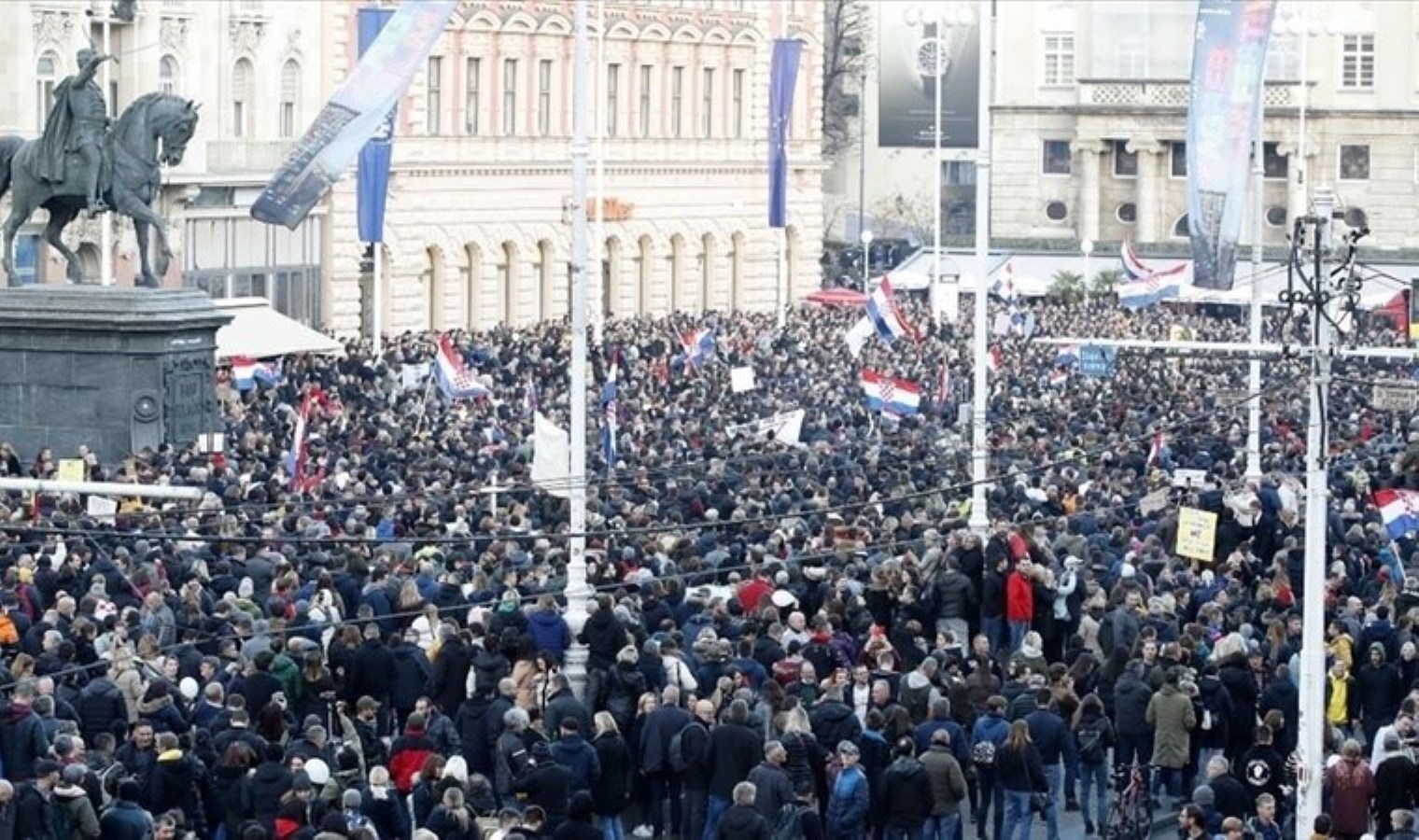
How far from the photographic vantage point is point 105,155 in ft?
156

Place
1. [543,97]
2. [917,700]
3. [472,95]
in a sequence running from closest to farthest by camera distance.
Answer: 1. [917,700]
2. [472,95]
3. [543,97]

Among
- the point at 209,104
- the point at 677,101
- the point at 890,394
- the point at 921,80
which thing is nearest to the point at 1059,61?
the point at 921,80

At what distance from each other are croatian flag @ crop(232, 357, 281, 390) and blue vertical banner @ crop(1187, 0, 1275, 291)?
13104 mm

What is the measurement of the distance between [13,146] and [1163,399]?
646 inches

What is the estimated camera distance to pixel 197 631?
102 feet

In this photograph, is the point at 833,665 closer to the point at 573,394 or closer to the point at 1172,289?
the point at 573,394

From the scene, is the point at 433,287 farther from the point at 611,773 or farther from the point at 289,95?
the point at 611,773

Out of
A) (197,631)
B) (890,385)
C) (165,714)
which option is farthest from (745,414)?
(165,714)

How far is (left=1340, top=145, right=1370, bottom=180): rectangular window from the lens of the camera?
105062 mm

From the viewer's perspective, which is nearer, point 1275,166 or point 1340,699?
point 1340,699

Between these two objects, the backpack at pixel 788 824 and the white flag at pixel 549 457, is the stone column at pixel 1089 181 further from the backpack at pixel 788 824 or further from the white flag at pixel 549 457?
the backpack at pixel 788 824

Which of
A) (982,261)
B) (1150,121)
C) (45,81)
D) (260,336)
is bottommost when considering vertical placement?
(260,336)

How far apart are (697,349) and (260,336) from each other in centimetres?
708

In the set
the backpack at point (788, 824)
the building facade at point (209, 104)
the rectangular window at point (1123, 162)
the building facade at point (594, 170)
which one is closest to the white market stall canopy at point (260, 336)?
the building facade at point (209, 104)
